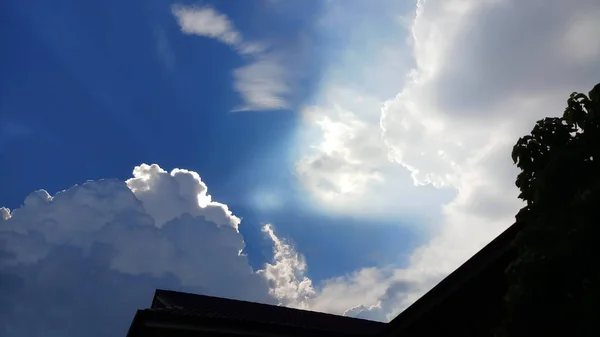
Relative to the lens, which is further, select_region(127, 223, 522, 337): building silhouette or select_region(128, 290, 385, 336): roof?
select_region(128, 290, 385, 336): roof

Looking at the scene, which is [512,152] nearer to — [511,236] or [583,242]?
[583,242]

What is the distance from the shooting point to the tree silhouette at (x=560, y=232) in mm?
5656

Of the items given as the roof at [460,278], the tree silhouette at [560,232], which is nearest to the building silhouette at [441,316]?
the roof at [460,278]

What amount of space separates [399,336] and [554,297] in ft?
20.1

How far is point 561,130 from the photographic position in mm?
6887

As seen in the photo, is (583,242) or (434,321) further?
(434,321)

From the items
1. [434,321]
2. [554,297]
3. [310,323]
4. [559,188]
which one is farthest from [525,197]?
[310,323]

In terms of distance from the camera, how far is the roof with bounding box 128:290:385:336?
1254 centimetres

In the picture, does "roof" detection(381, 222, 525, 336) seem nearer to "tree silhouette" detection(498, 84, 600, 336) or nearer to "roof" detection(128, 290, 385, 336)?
"tree silhouette" detection(498, 84, 600, 336)

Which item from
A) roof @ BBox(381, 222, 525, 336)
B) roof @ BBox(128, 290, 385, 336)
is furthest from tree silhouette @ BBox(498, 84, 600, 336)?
roof @ BBox(128, 290, 385, 336)

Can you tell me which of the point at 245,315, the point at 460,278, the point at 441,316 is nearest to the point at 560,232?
the point at 460,278

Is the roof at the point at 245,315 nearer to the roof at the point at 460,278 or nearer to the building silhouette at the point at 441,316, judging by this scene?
the building silhouette at the point at 441,316

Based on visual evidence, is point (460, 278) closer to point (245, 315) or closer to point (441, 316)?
point (441, 316)

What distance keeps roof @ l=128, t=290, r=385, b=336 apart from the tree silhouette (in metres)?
7.97
